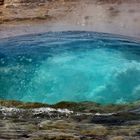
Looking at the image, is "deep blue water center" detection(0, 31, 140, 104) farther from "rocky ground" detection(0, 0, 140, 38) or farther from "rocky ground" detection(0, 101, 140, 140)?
"rocky ground" detection(0, 101, 140, 140)

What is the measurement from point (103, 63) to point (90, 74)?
79cm

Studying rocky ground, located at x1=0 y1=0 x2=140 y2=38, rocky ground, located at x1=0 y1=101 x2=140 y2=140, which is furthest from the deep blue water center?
rocky ground, located at x1=0 y1=101 x2=140 y2=140

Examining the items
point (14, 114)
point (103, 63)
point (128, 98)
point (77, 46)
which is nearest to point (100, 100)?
point (128, 98)

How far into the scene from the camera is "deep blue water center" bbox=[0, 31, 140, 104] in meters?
8.33

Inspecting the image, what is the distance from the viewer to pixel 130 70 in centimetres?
922

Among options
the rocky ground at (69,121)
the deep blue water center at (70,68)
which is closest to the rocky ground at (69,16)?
the deep blue water center at (70,68)

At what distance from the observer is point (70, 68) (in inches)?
386

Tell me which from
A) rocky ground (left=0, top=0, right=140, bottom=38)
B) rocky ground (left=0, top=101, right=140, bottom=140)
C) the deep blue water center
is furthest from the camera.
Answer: rocky ground (left=0, top=0, right=140, bottom=38)

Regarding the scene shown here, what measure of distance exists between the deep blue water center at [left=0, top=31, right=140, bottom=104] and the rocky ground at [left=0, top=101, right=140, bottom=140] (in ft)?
7.31

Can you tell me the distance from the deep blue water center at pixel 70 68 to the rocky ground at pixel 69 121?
2.23 metres

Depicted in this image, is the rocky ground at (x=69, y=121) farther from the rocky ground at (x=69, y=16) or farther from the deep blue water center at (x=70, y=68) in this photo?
the rocky ground at (x=69, y=16)

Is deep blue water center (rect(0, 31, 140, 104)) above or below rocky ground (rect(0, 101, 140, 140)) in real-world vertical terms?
above

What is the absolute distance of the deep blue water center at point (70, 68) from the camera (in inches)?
328

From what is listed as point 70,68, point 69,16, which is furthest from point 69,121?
point 69,16
